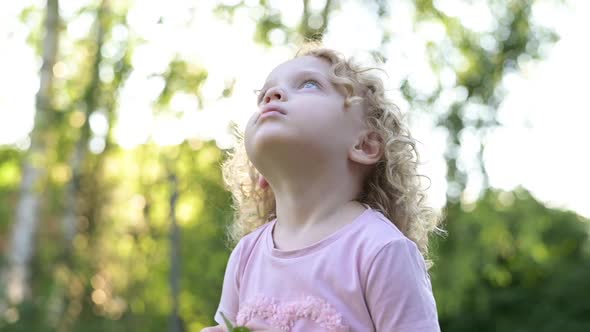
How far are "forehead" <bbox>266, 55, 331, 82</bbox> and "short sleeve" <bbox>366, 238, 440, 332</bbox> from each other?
1.58 feet

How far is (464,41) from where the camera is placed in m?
10.3

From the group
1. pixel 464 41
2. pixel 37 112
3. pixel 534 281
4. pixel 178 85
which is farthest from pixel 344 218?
pixel 534 281

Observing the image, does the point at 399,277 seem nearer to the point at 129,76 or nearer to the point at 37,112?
the point at 129,76

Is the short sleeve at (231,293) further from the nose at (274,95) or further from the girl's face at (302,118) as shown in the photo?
the nose at (274,95)

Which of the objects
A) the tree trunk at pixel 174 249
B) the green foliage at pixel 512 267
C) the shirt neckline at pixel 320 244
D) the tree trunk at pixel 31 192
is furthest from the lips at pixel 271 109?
the green foliage at pixel 512 267

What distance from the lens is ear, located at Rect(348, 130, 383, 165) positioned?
1826 millimetres

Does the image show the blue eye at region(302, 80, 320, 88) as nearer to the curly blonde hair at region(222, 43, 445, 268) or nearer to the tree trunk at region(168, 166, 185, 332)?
the curly blonde hair at region(222, 43, 445, 268)

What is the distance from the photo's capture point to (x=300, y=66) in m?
1.88

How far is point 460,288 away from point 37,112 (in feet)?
19.3

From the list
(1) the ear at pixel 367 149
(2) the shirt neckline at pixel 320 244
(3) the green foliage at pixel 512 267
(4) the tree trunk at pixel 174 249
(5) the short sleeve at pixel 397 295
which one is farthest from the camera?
(3) the green foliage at pixel 512 267

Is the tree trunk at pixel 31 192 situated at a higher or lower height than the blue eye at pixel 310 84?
lower

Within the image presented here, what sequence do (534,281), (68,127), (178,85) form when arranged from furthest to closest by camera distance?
1. (534,281)
2. (68,127)
3. (178,85)

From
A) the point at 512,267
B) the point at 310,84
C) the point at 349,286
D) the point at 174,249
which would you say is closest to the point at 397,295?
the point at 349,286

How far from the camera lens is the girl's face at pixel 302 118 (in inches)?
68.6
